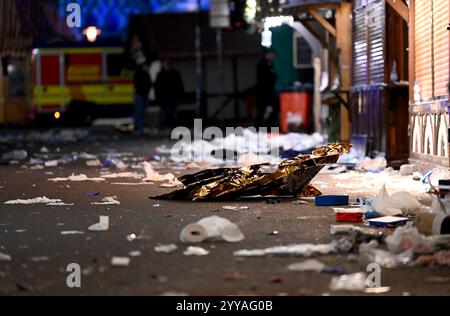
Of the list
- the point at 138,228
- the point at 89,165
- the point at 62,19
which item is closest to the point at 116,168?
the point at 89,165

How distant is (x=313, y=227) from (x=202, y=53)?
110 ft

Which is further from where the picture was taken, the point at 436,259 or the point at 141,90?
the point at 141,90

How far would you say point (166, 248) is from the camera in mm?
7625

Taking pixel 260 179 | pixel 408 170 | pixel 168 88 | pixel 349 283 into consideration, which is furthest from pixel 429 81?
pixel 168 88

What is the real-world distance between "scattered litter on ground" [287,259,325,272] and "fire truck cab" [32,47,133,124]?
34743 mm

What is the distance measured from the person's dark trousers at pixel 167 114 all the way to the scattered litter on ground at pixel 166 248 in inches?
1108

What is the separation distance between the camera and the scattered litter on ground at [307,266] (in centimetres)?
674

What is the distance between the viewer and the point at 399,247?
7.34 metres

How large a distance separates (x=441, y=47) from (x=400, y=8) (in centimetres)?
195

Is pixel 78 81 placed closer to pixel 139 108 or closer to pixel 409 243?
pixel 139 108

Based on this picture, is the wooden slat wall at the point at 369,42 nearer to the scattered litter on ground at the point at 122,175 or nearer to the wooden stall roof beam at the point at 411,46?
the wooden stall roof beam at the point at 411,46

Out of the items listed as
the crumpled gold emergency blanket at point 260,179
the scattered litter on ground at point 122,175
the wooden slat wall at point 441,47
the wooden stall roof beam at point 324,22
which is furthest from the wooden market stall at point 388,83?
the crumpled gold emergency blanket at point 260,179

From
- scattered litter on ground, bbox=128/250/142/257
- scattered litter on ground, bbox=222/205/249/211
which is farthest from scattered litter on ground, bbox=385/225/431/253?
scattered litter on ground, bbox=222/205/249/211
